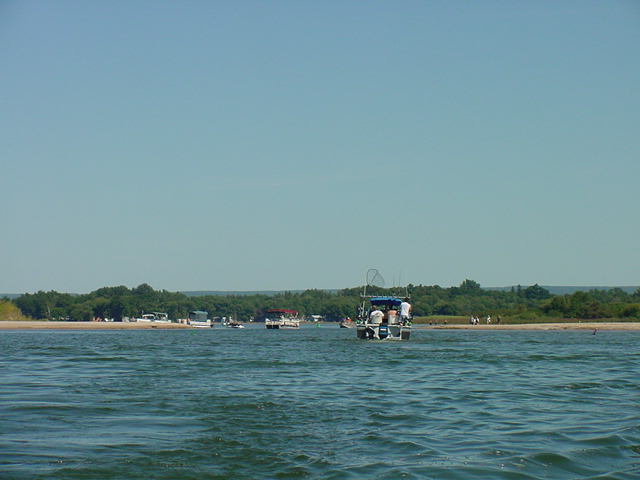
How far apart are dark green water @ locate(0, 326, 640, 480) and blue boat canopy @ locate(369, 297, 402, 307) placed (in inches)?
1255

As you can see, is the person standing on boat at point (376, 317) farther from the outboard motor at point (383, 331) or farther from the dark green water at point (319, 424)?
the dark green water at point (319, 424)

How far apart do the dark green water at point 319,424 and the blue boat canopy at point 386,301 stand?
31881 millimetres

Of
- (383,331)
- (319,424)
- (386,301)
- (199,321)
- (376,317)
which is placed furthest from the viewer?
(199,321)

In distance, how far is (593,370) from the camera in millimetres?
32656

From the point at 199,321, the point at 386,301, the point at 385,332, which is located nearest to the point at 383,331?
the point at 385,332

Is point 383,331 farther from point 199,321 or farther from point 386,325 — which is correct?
point 199,321

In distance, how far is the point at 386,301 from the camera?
212ft

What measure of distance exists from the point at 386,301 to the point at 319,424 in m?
47.4

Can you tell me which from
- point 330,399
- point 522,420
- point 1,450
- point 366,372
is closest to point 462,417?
point 522,420

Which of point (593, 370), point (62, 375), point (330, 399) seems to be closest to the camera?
point (330, 399)

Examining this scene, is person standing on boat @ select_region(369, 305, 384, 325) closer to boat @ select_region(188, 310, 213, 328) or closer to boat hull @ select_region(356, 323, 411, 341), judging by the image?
boat hull @ select_region(356, 323, 411, 341)

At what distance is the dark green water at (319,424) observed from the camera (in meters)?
13.0

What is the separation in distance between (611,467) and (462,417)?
556cm

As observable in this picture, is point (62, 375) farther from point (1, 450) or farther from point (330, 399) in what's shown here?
point (1, 450)
